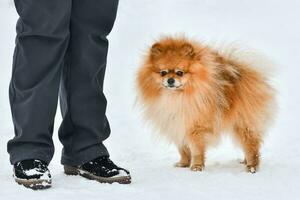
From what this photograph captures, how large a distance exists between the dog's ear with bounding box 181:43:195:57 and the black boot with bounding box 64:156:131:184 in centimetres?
84

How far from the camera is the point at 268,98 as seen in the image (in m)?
3.28

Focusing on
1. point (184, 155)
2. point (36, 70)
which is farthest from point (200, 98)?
point (36, 70)

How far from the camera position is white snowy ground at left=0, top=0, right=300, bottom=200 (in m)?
2.42

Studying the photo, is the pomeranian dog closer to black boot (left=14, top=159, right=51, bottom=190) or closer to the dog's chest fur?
the dog's chest fur

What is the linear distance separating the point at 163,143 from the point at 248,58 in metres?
0.70

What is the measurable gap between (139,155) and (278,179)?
0.93 m

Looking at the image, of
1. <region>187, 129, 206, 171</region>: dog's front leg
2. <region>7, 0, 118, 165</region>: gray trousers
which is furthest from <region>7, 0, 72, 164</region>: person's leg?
<region>187, 129, 206, 171</region>: dog's front leg

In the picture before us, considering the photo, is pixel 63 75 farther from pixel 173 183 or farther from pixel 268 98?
pixel 268 98

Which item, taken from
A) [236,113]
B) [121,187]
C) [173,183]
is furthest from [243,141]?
[121,187]

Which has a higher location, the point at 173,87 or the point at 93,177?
the point at 173,87

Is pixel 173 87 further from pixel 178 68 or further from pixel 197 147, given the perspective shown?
pixel 197 147

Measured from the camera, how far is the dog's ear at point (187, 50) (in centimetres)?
317

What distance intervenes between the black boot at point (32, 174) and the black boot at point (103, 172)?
22 cm

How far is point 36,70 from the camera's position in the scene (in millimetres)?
2381
